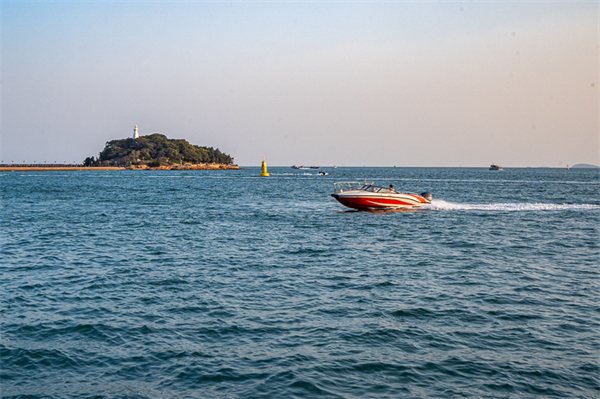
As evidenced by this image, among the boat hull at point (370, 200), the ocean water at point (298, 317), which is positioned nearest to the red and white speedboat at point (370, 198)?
the boat hull at point (370, 200)

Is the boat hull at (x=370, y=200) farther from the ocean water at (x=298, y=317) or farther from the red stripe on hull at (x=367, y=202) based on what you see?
the ocean water at (x=298, y=317)

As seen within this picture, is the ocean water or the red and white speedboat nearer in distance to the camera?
the ocean water

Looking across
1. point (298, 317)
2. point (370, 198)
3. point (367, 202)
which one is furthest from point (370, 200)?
point (298, 317)

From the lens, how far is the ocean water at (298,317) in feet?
30.2

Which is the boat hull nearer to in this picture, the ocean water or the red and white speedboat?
the red and white speedboat

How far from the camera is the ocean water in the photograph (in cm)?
922

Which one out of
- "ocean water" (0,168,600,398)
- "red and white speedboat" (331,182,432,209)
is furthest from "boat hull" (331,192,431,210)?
"ocean water" (0,168,600,398)

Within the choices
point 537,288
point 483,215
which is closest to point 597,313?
point 537,288

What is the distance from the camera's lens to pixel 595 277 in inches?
703

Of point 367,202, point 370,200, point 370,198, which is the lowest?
point 367,202

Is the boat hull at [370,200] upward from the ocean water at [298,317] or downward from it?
upward

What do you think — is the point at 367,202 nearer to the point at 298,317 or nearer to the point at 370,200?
the point at 370,200

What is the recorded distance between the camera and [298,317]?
1277 cm

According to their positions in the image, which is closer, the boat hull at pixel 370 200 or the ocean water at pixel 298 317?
the ocean water at pixel 298 317
